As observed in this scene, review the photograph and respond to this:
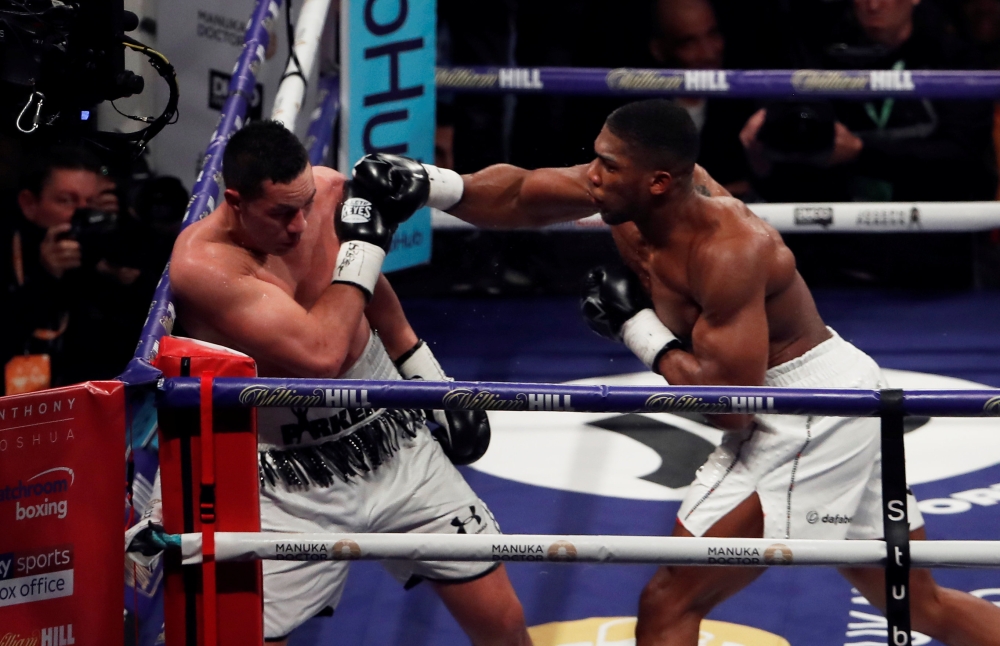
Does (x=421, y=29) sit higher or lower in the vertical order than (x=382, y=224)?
higher

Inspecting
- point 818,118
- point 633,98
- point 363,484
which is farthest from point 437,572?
point 633,98

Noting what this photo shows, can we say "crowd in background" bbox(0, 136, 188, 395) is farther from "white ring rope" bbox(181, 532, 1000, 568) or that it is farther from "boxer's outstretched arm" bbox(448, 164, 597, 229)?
"white ring rope" bbox(181, 532, 1000, 568)

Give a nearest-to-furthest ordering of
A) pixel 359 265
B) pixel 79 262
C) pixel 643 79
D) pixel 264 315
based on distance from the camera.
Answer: pixel 264 315
pixel 359 265
pixel 79 262
pixel 643 79

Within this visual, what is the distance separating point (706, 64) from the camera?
16.0 ft

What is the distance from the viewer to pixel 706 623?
9.44ft

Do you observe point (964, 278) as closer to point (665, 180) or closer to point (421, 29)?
point (421, 29)

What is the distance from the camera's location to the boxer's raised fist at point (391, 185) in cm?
269

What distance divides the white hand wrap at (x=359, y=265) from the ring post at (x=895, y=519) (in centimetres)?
103

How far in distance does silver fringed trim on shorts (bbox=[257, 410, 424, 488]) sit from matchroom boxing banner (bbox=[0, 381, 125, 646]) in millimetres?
522

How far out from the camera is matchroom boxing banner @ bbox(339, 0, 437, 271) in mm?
3857

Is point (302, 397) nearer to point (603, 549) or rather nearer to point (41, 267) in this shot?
point (603, 549)

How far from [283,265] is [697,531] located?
98cm

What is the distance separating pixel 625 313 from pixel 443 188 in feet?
1.79

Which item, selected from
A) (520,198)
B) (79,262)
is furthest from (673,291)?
(79,262)
